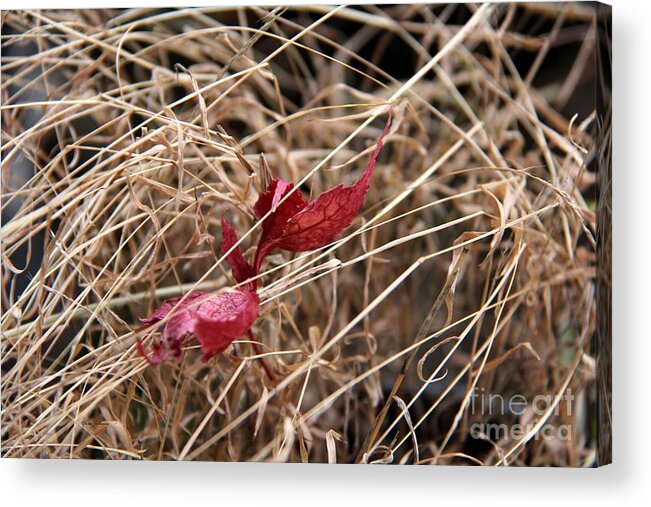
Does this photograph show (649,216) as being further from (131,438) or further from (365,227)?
(131,438)

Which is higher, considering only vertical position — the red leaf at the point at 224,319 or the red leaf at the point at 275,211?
the red leaf at the point at 275,211

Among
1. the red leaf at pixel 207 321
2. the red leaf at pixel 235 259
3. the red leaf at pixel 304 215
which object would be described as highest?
the red leaf at pixel 304 215

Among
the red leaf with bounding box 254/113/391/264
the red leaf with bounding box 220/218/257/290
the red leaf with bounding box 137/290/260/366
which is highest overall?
the red leaf with bounding box 254/113/391/264

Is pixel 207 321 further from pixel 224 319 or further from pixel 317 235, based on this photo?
pixel 317 235

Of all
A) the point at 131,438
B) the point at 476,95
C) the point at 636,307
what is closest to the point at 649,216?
the point at 636,307

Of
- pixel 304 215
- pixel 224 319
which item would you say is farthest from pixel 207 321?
pixel 304 215
